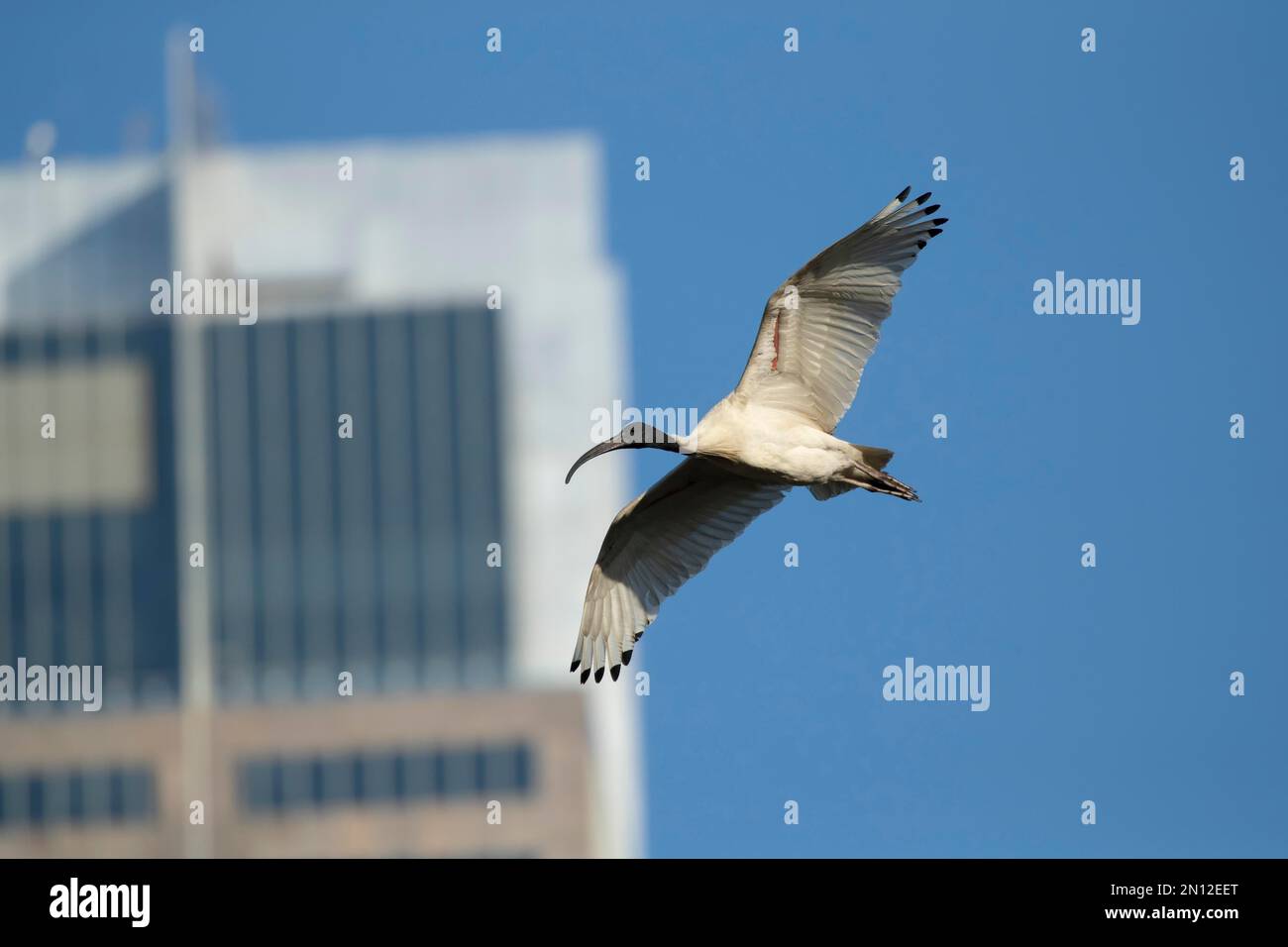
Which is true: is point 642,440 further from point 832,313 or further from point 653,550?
point 653,550

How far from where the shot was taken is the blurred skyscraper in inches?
3556

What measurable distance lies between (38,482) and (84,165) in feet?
49.5

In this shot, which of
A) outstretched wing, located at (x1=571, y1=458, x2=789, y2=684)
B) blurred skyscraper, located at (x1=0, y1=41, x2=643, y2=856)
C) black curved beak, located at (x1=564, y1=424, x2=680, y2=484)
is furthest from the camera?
blurred skyscraper, located at (x1=0, y1=41, x2=643, y2=856)

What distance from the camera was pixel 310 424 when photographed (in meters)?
92.6

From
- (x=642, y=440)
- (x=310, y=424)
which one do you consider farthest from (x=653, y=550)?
(x=310, y=424)

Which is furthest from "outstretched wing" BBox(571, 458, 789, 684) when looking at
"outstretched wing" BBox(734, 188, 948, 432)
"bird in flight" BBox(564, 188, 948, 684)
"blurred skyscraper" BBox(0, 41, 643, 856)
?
"blurred skyscraper" BBox(0, 41, 643, 856)

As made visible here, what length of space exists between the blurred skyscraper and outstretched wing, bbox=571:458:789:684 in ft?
217

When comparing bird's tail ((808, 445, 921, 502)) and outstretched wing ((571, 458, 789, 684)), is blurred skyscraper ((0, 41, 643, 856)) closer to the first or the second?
outstretched wing ((571, 458, 789, 684))

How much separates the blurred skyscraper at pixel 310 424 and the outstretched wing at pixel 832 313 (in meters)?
68.1

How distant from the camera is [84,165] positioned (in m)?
98.1

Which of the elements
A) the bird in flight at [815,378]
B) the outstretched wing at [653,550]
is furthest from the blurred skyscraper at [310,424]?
the bird in flight at [815,378]

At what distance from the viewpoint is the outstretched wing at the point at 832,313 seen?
16.5 meters

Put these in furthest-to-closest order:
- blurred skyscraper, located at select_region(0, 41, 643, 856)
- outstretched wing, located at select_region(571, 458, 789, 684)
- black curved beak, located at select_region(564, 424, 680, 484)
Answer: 1. blurred skyscraper, located at select_region(0, 41, 643, 856)
2. outstretched wing, located at select_region(571, 458, 789, 684)
3. black curved beak, located at select_region(564, 424, 680, 484)
